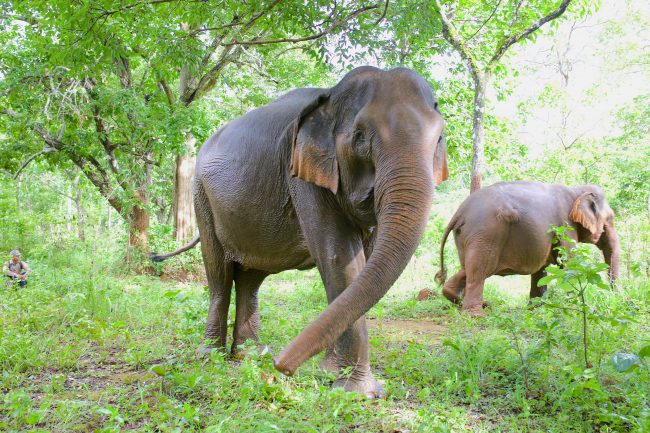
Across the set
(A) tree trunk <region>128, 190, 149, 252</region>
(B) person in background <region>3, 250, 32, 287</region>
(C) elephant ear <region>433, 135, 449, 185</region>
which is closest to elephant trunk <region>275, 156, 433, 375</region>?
(C) elephant ear <region>433, 135, 449, 185</region>

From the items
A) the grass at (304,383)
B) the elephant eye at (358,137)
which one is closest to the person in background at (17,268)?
the grass at (304,383)

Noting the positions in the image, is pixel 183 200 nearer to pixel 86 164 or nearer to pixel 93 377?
pixel 86 164

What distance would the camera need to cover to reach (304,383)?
360 centimetres

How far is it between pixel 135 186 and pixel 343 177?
34.9ft

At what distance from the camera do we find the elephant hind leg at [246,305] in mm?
5289

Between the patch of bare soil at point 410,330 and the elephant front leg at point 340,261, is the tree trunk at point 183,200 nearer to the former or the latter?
the patch of bare soil at point 410,330

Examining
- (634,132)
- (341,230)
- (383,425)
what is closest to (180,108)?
(341,230)

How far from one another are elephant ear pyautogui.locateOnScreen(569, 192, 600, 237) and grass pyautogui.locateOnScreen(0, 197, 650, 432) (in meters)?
2.39

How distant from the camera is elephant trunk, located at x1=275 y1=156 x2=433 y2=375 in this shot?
282cm

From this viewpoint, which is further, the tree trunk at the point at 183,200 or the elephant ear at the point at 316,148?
the tree trunk at the point at 183,200

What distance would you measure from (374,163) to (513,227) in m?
4.73

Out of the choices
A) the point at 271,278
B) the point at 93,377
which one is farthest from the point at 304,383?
the point at 271,278

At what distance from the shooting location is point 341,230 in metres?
3.77

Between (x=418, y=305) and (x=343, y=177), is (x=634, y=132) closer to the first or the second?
(x=418, y=305)
